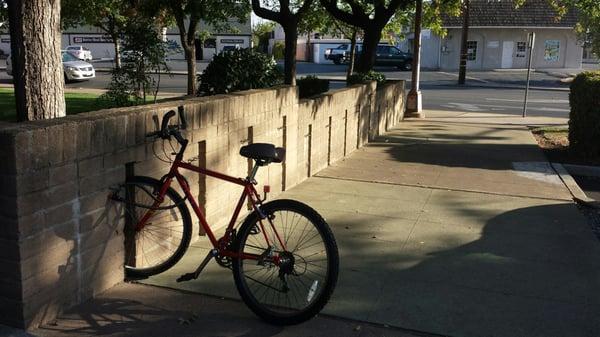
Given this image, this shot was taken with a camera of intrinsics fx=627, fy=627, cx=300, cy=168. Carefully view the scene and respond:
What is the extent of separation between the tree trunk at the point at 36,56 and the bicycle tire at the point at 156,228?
1.79m

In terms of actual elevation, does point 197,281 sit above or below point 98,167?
below

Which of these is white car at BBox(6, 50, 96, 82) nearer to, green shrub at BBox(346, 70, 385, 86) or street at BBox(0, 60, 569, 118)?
street at BBox(0, 60, 569, 118)

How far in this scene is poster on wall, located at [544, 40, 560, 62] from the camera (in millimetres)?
47406

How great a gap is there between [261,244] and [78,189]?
1.21 metres

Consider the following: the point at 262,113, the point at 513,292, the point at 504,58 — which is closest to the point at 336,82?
the point at 504,58

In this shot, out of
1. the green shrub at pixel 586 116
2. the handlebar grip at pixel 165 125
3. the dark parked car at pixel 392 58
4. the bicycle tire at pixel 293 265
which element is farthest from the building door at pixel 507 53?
the bicycle tire at pixel 293 265

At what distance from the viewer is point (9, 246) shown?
11.5 ft

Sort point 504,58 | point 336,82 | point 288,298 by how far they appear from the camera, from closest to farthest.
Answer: point 288,298 → point 336,82 → point 504,58

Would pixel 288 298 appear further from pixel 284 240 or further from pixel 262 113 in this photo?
pixel 262 113

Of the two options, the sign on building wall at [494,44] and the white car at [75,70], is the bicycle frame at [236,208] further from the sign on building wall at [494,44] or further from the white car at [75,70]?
the sign on building wall at [494,44]

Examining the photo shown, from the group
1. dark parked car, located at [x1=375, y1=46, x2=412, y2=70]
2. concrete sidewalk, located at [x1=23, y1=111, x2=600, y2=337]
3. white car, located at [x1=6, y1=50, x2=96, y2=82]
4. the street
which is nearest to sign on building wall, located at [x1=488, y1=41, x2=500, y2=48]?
the street

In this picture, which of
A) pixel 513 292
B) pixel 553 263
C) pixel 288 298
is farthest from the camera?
pixel 553 263

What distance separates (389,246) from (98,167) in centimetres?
266

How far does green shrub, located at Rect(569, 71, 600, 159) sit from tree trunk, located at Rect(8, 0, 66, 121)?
795 centimetres
